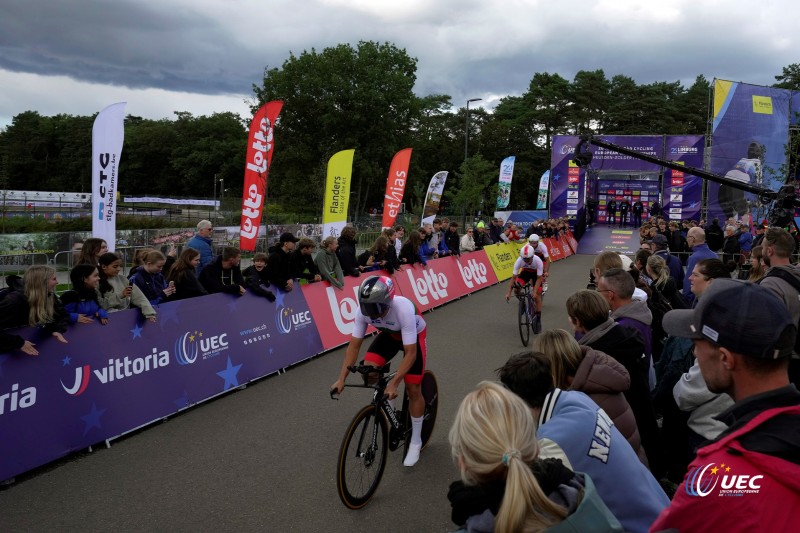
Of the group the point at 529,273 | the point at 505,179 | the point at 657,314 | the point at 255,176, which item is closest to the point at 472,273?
the point at 529,273

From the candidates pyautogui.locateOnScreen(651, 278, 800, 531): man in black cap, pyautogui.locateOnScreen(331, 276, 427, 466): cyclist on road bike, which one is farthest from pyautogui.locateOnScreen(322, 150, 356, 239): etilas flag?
pyautogui.locateOnScreen(651, 278, 800, 531): man in black cap

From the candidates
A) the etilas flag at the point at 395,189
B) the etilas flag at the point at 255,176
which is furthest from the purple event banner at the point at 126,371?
the etilas flag at the point at 395,189

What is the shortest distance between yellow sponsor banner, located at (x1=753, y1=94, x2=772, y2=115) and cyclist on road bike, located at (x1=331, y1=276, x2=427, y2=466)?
34.2 meters

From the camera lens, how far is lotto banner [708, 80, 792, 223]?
31562 mm

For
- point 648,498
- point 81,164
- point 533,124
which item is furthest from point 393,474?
point 81,164

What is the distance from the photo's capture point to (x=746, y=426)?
1.34 m

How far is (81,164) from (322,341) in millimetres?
97797

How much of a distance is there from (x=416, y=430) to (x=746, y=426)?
4281 mm

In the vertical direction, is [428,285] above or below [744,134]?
below

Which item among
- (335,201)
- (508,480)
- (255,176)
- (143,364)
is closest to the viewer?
(508,480)

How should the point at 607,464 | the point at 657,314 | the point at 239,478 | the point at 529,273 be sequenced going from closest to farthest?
the point at 607,464 → the point at 239,478 → the point at 657,314 → the point at 529,273

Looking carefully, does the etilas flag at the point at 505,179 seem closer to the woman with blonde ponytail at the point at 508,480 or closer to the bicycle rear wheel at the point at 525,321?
the bicycle rear wheel at the point at 525,321

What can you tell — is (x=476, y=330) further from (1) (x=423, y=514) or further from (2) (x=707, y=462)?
(2) (x=707, y=462)

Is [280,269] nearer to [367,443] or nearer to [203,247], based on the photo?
[203,247]
